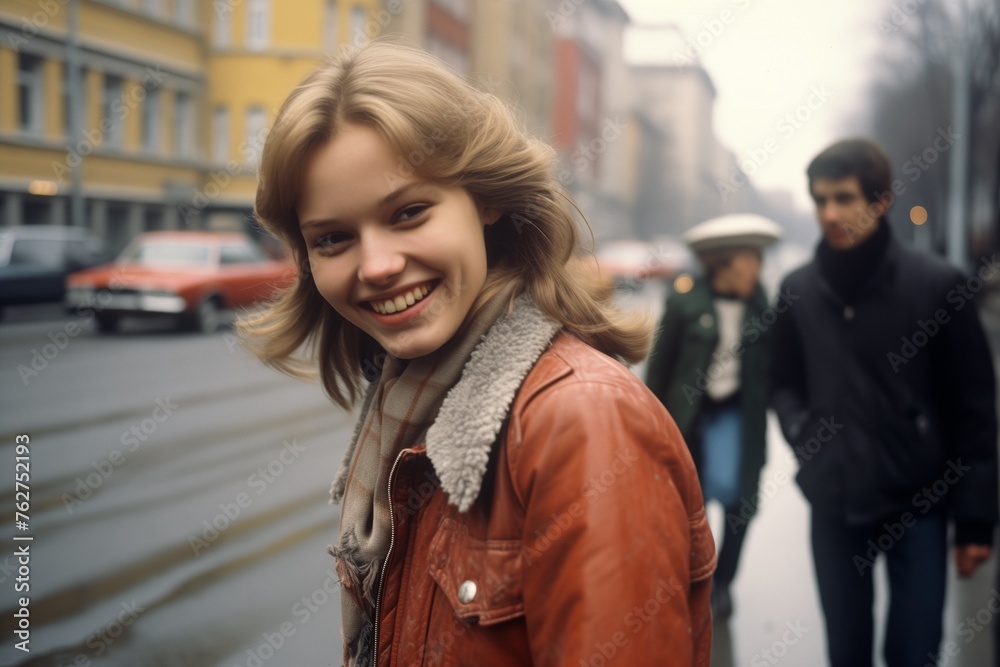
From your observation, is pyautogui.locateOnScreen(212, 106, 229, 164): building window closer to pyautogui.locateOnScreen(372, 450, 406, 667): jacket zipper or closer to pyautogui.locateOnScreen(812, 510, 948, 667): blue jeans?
pyautogui.locateOnScreen(812, 510, 948, 667): blue jeans

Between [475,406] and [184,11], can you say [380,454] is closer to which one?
[475,406]

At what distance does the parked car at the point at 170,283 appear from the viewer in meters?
15.8

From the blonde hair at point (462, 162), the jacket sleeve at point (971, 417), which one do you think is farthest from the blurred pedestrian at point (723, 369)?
the blonde hair at point (462, 162)

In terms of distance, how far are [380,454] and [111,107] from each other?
83.7ft

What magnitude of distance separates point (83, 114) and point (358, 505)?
23.8 m

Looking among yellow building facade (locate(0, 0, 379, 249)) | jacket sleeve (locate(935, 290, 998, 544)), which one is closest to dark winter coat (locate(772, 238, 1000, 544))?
jacket sleeve (locate(935, 290, 998, 544))

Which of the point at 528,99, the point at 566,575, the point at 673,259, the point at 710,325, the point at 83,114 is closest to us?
the point at 566,575

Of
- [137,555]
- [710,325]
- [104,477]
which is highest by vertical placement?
[710,325]

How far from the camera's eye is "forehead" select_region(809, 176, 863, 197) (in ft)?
9.30

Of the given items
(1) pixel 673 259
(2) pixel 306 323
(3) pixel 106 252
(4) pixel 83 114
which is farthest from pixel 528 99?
(2) pixel 306 323

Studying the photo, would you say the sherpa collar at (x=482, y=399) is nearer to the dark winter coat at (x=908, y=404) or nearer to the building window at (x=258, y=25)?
the dark winter coat at (x=908, y=404)

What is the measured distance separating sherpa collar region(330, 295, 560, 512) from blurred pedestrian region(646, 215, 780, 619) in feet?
10.1

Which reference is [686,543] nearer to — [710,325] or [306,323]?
[306,323]

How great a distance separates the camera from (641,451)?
107 centimetres
